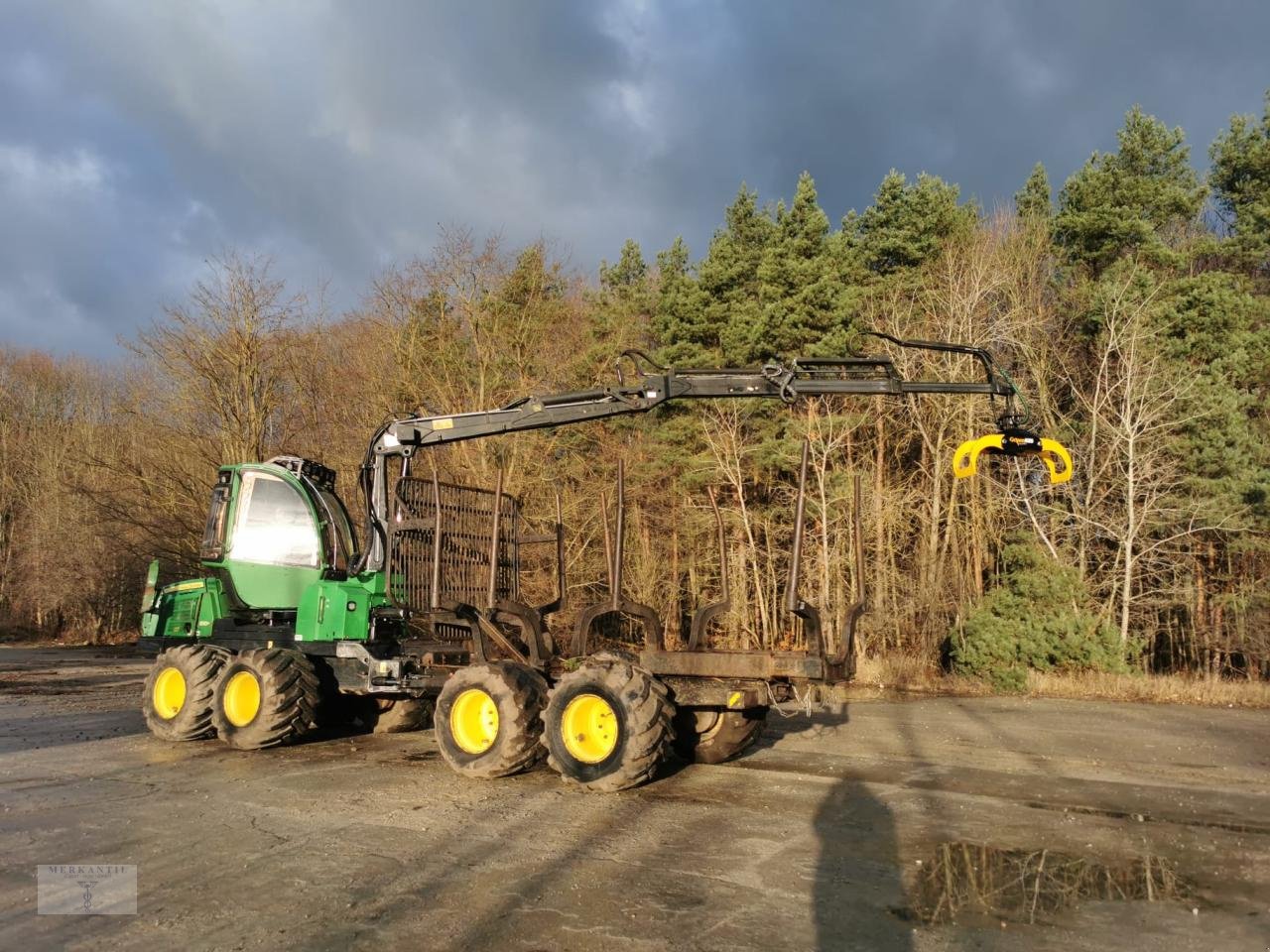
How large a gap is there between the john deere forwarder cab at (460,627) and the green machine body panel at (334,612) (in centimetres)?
2

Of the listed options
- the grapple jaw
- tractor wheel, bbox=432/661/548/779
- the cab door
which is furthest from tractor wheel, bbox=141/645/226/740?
the grapple jaw

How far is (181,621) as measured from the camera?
1176 centimetres

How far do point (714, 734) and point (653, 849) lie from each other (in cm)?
347

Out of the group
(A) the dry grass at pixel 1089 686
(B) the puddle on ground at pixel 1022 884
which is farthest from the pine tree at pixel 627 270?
(B) the puddle on ground at pixel 1022 884

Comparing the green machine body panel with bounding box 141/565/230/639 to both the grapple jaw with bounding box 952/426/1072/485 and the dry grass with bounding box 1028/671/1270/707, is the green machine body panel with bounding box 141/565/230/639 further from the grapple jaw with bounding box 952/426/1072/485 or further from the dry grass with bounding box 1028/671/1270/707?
the dry grass with bounding box 1028/671/1270/707

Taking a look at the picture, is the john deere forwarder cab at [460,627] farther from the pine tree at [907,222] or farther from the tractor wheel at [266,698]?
the pine tree at [907,222]

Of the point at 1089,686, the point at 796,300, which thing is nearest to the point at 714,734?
the point at 1089,686

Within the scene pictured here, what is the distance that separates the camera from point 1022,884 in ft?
19.1

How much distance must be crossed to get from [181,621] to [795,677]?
798 cm

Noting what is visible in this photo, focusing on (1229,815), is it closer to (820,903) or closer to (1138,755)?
(1138,755)

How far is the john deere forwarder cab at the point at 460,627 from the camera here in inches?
328

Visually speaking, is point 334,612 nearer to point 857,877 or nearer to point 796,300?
point 857,877

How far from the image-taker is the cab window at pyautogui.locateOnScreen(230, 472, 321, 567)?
1124 cm

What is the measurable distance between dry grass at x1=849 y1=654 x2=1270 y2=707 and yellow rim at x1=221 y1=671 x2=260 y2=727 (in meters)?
12.6
